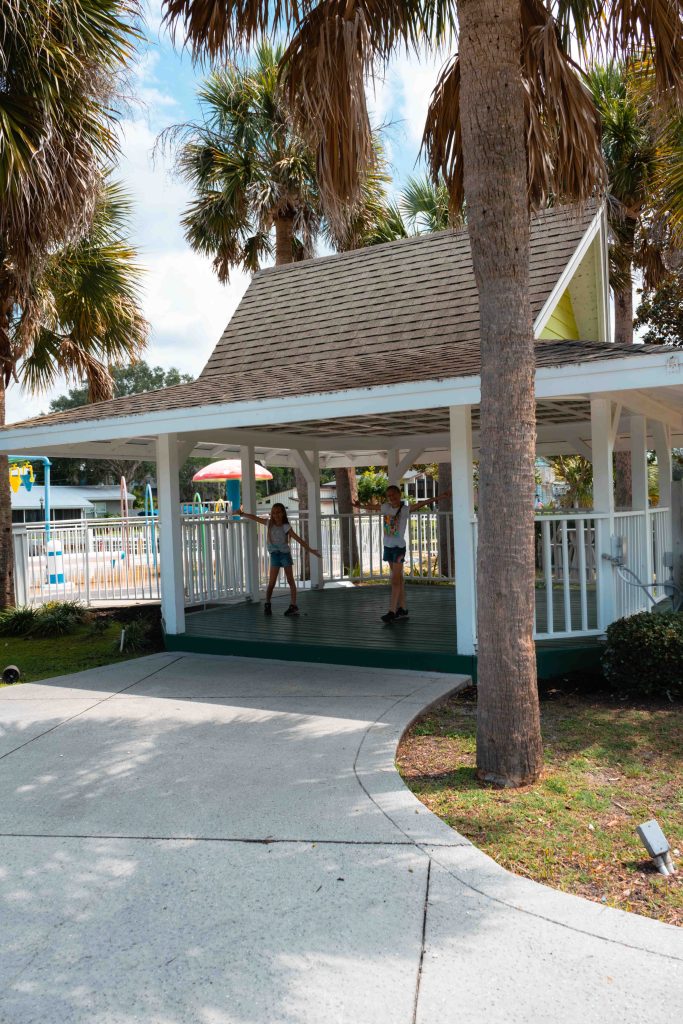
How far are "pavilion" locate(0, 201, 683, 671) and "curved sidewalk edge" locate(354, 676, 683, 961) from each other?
2.86m

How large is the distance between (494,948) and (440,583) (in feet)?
44.0

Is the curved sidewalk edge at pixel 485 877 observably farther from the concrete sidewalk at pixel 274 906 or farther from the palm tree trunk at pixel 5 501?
the palm tree trunk at pixel 5 501

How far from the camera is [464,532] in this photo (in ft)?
27.2

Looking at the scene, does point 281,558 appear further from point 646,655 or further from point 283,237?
point 283,237

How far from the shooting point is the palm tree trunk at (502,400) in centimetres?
530

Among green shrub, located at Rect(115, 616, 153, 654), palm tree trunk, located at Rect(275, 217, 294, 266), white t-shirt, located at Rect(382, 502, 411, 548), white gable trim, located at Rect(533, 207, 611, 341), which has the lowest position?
green shrub, located at Rect(115, 616, 153, 654)

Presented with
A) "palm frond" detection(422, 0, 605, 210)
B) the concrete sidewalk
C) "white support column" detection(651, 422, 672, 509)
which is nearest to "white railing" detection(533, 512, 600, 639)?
"white support column" detection(651, 422, 672, 509)

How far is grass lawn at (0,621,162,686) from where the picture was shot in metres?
10.1

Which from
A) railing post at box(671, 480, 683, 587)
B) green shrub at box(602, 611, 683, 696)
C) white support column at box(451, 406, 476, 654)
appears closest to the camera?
green shrub at box(602, 611, 683, 696)

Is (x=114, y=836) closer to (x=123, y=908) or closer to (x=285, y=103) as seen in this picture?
(x=123, y=908)

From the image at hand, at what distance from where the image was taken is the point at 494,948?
11.3 feet

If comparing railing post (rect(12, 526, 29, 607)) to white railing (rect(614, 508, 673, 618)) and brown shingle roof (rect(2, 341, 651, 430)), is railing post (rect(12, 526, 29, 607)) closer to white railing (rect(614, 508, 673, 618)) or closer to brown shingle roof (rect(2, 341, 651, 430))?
brown shingle roof (rect(2, 341, 651, 430))

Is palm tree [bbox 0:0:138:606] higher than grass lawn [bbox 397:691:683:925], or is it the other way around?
palm tree [bbox 0:0:138:606]

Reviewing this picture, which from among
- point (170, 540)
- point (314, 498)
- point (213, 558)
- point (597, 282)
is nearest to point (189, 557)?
point (213, 558)
